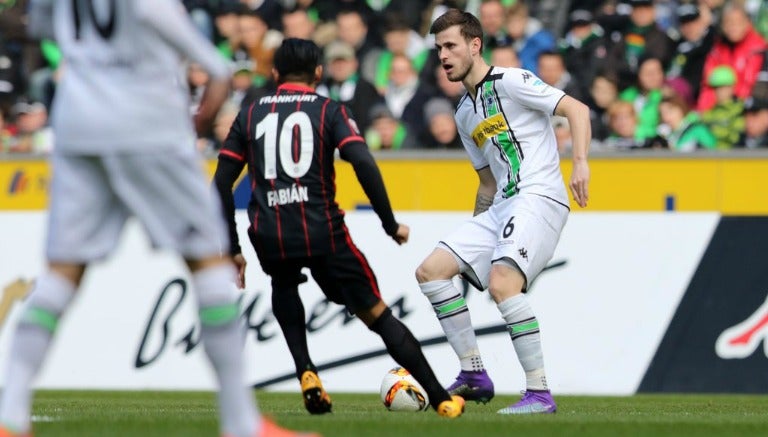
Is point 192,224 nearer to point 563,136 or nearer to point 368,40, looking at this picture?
point 563,136

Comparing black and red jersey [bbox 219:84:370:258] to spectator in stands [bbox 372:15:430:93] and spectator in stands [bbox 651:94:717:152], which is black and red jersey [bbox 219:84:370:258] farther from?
spectator in stands [bbox 372:15:430:93]

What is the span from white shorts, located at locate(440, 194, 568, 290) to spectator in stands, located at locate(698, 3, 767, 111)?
242 inches

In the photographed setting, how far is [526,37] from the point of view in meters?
16.1

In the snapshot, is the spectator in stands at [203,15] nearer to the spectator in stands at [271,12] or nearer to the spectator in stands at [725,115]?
the spectator in stands at [271,12]

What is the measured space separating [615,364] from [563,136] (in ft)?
8.37

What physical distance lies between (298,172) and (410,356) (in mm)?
1098

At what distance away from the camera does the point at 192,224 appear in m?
5.60

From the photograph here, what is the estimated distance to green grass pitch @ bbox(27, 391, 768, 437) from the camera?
6.85 meters

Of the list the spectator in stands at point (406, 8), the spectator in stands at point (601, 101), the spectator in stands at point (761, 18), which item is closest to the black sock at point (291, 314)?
the spectator in stands at point (601, 101)

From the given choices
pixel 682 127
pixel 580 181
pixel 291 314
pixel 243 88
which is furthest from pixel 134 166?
pixel 243 88

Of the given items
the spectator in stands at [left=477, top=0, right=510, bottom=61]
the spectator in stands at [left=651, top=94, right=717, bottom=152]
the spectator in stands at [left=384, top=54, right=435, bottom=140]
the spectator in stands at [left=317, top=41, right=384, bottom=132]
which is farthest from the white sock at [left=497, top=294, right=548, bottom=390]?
the spectator in stands at [left=477, top=0, right=510, bottom=61]

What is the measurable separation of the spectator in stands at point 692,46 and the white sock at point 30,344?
33.7ft

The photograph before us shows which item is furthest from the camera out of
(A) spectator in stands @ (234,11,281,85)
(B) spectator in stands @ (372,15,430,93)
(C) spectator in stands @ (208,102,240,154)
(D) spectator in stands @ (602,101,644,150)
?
(A) spectator in stands @ (234,11,281,85)

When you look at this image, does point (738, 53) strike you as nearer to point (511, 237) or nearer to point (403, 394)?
point (511, 237)
